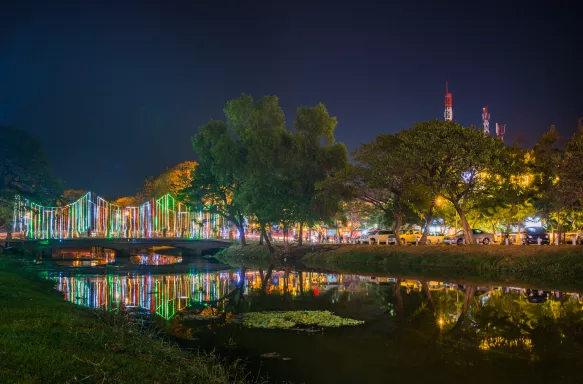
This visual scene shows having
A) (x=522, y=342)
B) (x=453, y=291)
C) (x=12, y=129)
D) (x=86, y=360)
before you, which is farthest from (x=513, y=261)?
(x=12, y=129)

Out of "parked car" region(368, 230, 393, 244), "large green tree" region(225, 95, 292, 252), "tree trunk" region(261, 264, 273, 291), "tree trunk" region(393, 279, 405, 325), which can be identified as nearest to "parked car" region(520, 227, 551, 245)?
"parked car" region(368, 230, 393, 244)

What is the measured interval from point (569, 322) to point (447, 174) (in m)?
24.4

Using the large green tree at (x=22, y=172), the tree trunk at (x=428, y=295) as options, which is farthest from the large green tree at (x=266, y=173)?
the tree trunk at (x=428, y=295)

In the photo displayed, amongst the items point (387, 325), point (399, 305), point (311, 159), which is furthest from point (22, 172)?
point (387, 325)

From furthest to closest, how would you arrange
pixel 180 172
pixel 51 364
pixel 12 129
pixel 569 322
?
1. pixel 180 172
2. pixel 12 129
3. pixel 569 322
4. pixel 51 364

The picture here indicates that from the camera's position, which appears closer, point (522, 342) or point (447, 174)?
point (522, 342)

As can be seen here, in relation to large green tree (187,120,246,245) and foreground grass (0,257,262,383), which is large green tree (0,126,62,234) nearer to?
large green tree (187,120,246,245)

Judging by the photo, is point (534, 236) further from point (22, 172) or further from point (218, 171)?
point (22, 172)

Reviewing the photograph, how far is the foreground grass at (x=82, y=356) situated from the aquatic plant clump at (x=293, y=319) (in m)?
5.65

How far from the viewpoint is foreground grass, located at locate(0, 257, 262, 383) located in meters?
9.31

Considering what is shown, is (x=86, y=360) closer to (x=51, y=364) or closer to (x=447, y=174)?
(x=51, y=364)

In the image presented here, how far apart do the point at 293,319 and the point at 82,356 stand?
37.9 ft

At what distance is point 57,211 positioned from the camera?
266 ft

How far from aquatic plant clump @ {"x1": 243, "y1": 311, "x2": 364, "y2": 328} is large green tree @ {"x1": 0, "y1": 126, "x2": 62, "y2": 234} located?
99.5 feet
